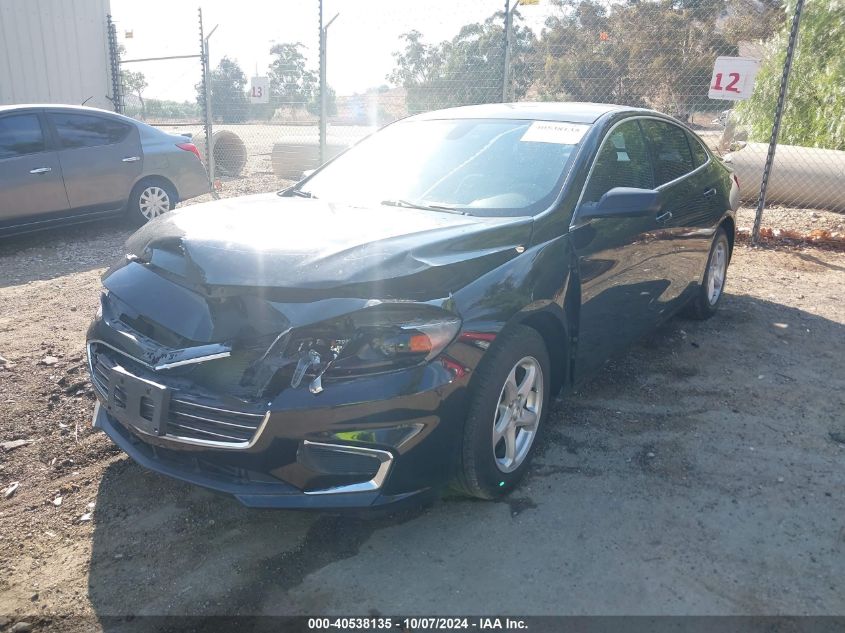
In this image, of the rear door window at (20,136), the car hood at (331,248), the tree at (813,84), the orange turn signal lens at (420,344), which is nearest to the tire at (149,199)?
the rear door window at (20,136)

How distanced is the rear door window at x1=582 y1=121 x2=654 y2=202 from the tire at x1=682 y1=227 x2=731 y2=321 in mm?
1384

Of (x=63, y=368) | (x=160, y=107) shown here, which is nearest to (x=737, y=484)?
(x=63, y=368)

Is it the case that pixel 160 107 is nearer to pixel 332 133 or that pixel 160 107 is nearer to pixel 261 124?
pixel 261 124

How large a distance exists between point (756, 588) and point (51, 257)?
740 centimetres

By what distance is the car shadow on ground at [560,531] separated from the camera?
2555mm

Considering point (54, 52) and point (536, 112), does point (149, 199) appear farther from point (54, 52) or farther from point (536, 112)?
point (54, 52)

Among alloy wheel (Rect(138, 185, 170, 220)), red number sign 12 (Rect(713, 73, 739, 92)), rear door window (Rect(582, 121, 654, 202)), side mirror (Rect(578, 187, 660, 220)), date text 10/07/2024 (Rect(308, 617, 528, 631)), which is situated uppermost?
red number sign 12 (Rect(713, 73, 739, 92))

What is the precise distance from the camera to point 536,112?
165 inches

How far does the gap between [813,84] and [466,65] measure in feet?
18.3

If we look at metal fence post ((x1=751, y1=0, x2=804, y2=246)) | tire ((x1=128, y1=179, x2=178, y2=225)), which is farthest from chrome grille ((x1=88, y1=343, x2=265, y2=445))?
metal fence post ((x1=751, y1=0, x2=804, y2=246))

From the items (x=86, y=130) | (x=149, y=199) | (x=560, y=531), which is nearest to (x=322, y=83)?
(x=149, y=199)

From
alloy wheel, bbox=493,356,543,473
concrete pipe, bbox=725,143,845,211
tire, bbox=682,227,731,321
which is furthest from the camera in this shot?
concrete pipe, bbox=725,143,845,211

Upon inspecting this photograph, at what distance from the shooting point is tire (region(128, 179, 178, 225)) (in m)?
8.63

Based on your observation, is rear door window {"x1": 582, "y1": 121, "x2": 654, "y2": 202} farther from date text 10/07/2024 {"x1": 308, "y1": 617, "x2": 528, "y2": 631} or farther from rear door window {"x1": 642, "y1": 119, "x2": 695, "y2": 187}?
date text 10/07/2024 {"x1": 308, "y1": 617, "x2": 528, "y2": 631}
